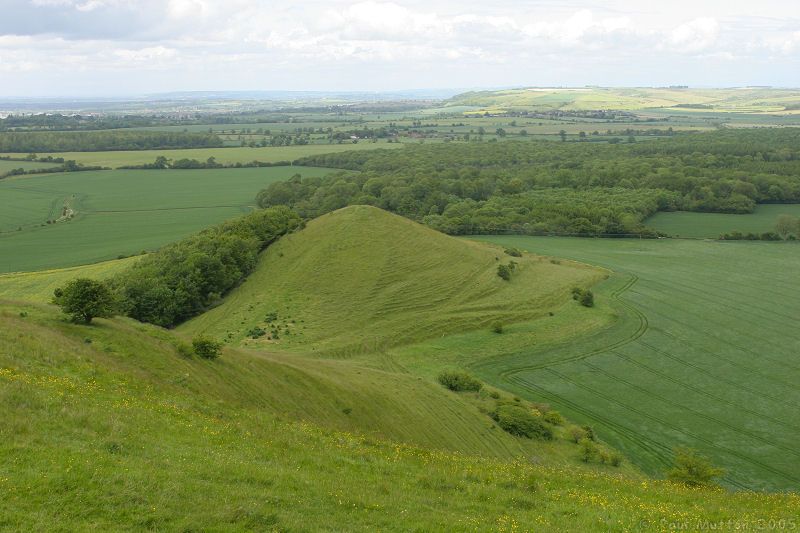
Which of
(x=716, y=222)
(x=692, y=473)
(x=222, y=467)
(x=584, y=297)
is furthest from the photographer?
(x=716, y=222)

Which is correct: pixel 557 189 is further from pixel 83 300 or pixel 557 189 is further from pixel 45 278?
pixel 83 300

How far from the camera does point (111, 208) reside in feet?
404

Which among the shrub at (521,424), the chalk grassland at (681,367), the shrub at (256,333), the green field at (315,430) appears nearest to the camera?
the green field at (315,430)

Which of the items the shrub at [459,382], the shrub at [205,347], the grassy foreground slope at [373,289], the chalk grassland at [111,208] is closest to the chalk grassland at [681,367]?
the shrub at [459,382]

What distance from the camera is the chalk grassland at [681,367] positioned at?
39469mm

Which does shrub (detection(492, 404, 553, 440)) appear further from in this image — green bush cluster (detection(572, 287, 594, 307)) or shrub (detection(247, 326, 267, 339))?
green bush cluster (detection(572, 287, 594, 307))

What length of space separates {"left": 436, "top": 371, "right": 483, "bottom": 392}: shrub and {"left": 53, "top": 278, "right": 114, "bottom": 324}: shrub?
88.8 feet

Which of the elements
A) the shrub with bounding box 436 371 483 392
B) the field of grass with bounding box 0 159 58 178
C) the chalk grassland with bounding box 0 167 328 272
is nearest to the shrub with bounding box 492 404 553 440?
the shrub with bounding box 436 371 483 392

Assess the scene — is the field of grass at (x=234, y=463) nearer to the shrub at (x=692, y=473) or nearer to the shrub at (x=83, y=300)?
the shrub at (x=83, y=300)

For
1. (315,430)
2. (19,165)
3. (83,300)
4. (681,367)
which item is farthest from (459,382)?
(19,165)

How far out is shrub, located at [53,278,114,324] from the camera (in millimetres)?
33562

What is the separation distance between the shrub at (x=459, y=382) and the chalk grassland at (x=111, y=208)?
66.4 metres

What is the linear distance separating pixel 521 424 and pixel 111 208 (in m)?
115

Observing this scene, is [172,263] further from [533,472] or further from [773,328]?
[773,328]
